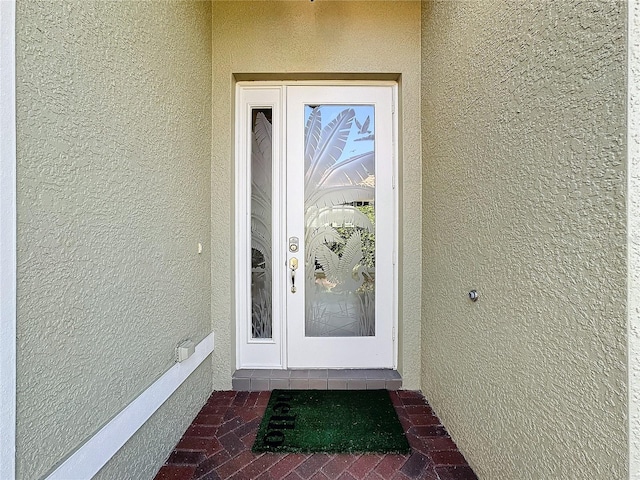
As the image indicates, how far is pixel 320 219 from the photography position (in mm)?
2887

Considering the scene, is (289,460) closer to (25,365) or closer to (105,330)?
(105,330)

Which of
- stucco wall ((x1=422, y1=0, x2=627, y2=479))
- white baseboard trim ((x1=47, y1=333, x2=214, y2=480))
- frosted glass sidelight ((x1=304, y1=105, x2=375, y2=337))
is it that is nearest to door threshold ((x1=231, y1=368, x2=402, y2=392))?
frosted glass sidelight ((x1=304, y1=105, x2=375, y2=337))

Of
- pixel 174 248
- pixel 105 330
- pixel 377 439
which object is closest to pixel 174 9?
pixel 174 248

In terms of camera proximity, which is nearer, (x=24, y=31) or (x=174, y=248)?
(x=24, y=31)

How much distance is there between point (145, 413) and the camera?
171 centimetres

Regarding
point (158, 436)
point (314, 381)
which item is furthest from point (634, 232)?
point (158, 436)

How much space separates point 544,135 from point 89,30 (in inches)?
83.2

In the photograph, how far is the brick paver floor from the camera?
1830mm

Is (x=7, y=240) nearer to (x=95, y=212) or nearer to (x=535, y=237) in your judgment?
(x=95, y=212)

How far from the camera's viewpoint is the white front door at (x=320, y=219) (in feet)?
9.40

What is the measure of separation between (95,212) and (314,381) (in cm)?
220

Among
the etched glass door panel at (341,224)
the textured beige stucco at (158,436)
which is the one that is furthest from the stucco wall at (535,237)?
the textured beige stucco at (158,436)

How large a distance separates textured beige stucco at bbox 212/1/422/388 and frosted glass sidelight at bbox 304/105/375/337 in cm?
34

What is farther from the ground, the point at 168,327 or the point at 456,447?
the point at 168,327
